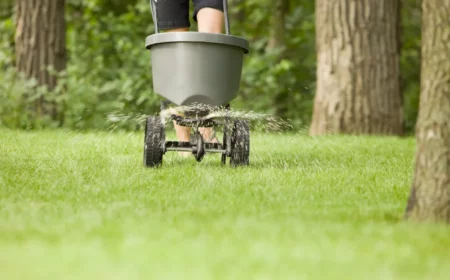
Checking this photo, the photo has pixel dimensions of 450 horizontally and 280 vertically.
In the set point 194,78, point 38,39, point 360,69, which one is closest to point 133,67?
point 38,39

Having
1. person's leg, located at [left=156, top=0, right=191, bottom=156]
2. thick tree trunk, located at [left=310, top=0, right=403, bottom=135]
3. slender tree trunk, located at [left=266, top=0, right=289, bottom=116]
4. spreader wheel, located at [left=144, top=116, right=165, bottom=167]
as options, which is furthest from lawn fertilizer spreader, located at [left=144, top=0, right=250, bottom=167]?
slender tree trunk, located at [left=266, top=0, right=289, bottom=116]

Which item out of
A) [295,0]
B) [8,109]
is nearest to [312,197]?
[8,109]

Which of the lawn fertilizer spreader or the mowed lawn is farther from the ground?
the lawn fertilizer spreader

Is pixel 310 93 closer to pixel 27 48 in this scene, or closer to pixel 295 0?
pixel 295 0

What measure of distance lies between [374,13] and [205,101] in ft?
11.5

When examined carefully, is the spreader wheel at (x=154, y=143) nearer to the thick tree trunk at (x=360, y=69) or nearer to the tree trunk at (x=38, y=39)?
the thick tree trunk at (x=360, y=69)

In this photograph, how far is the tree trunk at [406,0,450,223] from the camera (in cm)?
247

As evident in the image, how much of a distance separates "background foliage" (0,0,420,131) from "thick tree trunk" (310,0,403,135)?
238 cm

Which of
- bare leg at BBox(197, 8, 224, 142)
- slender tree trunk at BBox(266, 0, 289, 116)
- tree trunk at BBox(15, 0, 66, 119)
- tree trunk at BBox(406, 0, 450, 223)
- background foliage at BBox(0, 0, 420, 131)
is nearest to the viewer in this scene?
tree trunk at BBox(406, 0, 450, 223)

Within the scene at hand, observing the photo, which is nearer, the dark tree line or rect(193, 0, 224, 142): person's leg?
rect(193, 0, 224, 142): person's leg

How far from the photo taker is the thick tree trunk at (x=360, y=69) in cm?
680

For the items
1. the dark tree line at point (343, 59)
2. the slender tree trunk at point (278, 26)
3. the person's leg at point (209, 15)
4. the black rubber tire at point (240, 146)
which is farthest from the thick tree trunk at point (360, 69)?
the slender tree trunk at point (278, 26)

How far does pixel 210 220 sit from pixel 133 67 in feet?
28.0

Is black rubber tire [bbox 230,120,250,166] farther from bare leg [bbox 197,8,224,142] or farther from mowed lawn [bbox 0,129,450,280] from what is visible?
bare leg [bbox 197,8,224,142]
